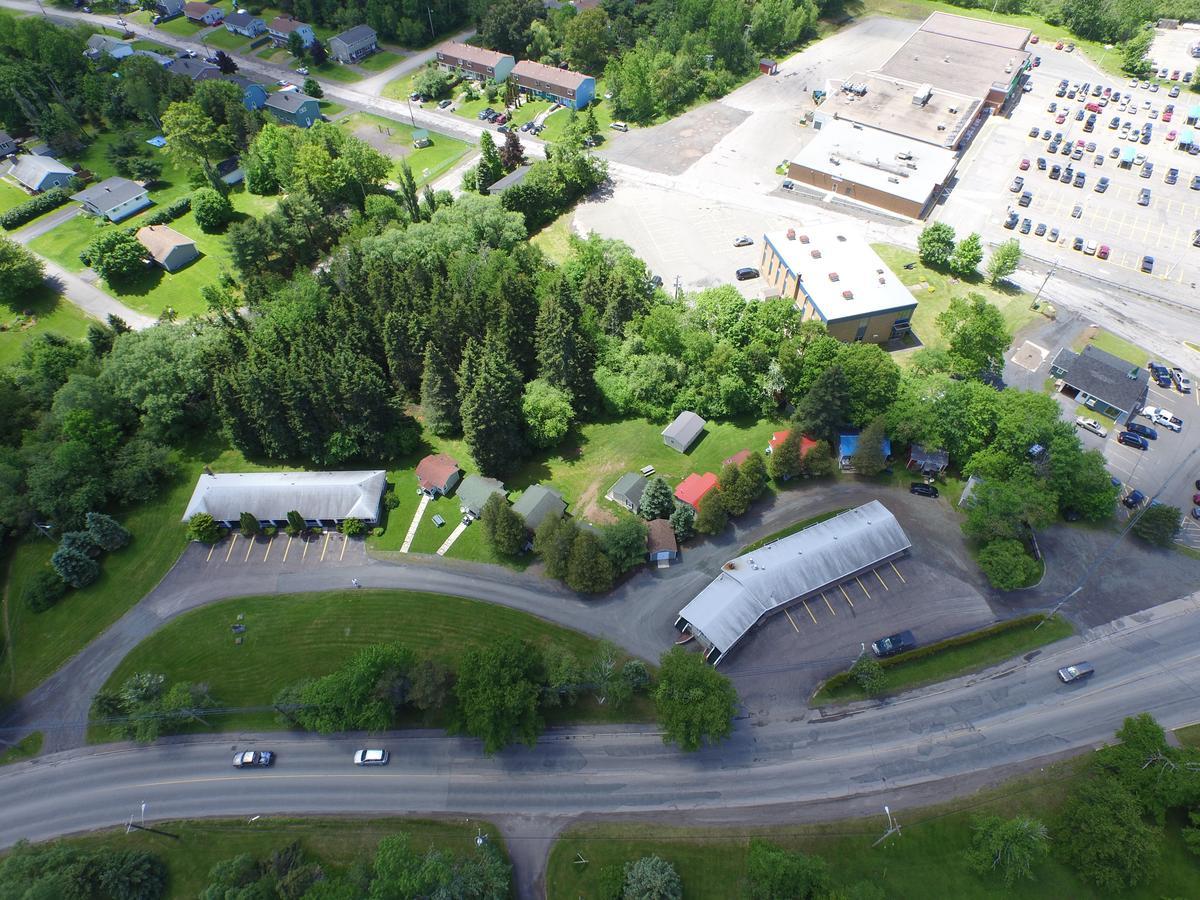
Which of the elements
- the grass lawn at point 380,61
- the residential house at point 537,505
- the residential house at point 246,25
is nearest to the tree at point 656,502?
the residential house at point 537,505

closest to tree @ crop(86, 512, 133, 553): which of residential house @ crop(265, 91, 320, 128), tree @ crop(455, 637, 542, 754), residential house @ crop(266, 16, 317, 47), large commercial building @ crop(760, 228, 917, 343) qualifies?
tree @ crop(455, 637, 542, 754)

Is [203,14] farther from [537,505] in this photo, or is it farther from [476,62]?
[537,505]

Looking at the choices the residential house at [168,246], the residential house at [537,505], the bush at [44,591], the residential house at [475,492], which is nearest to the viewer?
the bush at [44,591]

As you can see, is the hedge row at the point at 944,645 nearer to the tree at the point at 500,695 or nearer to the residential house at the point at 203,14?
the tree at the point at 500,695

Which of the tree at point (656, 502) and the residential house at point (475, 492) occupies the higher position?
the tree at point (656, 502)

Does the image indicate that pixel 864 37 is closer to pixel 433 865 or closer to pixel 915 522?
pixel 915 522

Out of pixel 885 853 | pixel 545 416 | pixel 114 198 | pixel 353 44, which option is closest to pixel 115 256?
pixel 114 198

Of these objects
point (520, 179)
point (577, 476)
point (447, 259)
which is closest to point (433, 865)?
point (577, 476)

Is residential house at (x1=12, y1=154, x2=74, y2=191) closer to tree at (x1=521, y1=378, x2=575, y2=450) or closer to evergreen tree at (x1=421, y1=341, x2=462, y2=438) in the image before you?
evergreen tree at (x1=421, y1=341, x2=462, y2=438)
